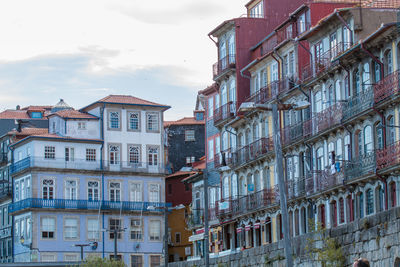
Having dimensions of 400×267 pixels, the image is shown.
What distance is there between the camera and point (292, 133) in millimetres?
55750

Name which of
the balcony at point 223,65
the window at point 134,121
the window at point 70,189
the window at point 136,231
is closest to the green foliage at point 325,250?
the balcony at point 223,65

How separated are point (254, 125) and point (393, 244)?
36.5 metres

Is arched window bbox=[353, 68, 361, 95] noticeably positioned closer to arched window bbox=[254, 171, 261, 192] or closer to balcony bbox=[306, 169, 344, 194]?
balcony bbox=[306, 169, 344, 194]

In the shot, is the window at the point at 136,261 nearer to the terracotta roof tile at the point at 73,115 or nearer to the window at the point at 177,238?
the window at the point at 177,238

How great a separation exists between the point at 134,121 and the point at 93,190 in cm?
772

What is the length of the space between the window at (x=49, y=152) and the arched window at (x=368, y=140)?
46670 millimetres

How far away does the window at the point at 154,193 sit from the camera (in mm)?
92000

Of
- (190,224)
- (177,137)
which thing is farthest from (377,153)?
(177,137)

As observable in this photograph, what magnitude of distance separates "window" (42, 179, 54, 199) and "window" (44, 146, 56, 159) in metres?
2.16

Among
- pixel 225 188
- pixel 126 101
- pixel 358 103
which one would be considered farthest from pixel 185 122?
pixel 358 103

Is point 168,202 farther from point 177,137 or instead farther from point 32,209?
point 32,209

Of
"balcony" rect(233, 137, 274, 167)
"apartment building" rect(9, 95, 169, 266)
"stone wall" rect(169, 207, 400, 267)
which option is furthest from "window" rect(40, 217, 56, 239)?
"stone wall" rect(169, 207, 400, 267)

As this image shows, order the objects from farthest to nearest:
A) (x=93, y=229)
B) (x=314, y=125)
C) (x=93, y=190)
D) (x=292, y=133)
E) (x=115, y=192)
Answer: (x=115, y=192)
(x=93, y=190)
(x=93, y=229)
(x=292, y=133)
(x=314, y=125)

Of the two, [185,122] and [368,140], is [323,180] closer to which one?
[368,140]
